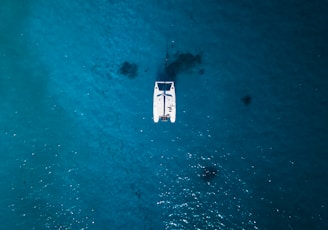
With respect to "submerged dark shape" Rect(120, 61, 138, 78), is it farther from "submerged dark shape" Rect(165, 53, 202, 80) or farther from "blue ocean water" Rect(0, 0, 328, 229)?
"submerged dark shape" Rect(165, 53, 202, 80)

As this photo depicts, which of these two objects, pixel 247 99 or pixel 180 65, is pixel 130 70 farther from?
pixel 247 99

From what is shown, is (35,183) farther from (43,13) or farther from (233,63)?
(233,63)

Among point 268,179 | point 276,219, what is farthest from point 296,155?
point 276,219

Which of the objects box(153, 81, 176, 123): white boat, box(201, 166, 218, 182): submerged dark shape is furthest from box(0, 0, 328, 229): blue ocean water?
box(153, 81, 176, 123): white boat

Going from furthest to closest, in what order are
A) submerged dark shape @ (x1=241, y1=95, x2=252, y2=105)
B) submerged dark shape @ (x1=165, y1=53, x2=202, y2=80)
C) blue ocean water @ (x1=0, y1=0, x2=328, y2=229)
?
submerged dark shape @ (x1=165, y1=53, x2=202, y2=80) → submerged dark shape @ (x1=241, y1=95, x2=252, y2=105) → blue ocean water @ (x1=0, y1=0, x2=328, y2=229)

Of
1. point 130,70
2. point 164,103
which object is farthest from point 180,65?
point 130,70

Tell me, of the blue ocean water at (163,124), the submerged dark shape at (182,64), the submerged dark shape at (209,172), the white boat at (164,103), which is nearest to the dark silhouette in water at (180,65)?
the submerged dark shape at (182,64)
